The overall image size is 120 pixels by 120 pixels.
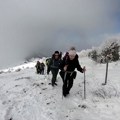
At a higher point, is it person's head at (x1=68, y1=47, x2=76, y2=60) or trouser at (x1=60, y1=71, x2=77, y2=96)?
person's head at (x1=68, y1=47, x2=76, y2=60)

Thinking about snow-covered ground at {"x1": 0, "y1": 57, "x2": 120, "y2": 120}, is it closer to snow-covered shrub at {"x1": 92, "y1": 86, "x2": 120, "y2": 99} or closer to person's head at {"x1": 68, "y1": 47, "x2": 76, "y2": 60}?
snow-covered shrub at {"x1": 92, "y1": 86, "x2": 120, "y2": 99}

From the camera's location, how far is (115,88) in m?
15.9

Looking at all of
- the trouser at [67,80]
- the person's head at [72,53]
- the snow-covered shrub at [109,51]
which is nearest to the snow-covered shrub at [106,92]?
the trouser at [67,80]

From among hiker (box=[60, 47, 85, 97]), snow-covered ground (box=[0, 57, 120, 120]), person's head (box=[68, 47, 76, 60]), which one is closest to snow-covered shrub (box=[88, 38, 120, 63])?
snow-covered ground (box=[0, 57, 120, 120])

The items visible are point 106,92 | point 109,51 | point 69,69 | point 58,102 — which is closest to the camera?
point 58,102

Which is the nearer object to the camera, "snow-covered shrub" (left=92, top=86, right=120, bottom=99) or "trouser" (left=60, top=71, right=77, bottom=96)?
"snow-covered shrub" (left=92, top=86, right=120, bottom=99)

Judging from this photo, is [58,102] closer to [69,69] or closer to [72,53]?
[69,69]

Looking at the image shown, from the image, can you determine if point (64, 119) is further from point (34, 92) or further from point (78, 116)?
point (34, 92)

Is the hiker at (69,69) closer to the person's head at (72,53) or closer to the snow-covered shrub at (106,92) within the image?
the person's head at (72,53)

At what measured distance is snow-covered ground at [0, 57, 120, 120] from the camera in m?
13.0

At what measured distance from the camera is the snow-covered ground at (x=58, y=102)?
42.7 ft

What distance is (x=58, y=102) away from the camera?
14711 mm

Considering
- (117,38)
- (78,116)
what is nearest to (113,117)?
(78,116)

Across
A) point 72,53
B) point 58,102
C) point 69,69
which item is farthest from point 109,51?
point 58,102
